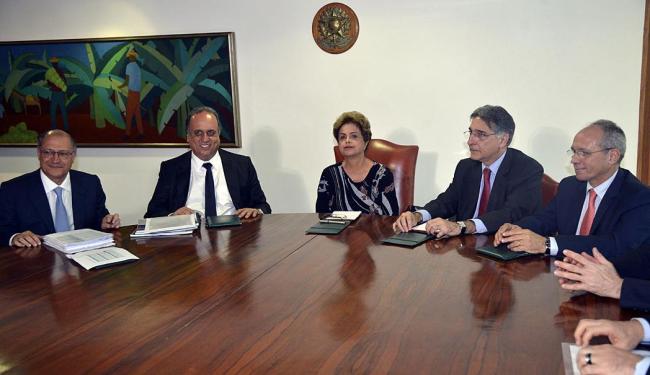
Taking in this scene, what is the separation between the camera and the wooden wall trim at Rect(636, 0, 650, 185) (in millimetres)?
3492

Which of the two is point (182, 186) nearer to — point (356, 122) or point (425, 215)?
point (356, 122)

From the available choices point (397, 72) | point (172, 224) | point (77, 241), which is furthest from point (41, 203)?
point (397, 72)

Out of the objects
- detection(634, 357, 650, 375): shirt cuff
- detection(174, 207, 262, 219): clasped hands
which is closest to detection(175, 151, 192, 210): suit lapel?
detection(174, 207, 262, 219): clasped hands

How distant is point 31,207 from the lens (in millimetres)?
2707

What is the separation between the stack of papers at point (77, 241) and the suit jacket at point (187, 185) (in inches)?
29.6

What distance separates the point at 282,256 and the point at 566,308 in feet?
3.49

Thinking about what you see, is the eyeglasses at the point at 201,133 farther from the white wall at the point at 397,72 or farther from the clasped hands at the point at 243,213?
the white wall at the point at 397,72

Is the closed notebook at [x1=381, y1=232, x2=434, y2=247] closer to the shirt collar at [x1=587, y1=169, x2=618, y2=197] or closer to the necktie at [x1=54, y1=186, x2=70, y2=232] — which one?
the shirt collar at [x1=587, y1=169, x2=618, y2=197]

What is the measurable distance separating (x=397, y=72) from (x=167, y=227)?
2.20 meters

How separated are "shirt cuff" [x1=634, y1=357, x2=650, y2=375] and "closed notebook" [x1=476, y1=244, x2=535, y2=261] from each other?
79 centimetres

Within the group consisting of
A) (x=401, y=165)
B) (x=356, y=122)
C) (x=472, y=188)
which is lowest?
(x=472, y=188)

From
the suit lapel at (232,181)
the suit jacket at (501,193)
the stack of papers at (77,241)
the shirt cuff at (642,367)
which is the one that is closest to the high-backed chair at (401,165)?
the suit jacket at (501,193)

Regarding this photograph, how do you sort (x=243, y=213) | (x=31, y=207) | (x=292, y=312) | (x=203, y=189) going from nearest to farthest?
(x=292, y=312) → (x=31, y=207) → (x=243, y=213) → (x=203, y=189)

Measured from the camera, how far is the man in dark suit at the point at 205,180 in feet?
10.5
